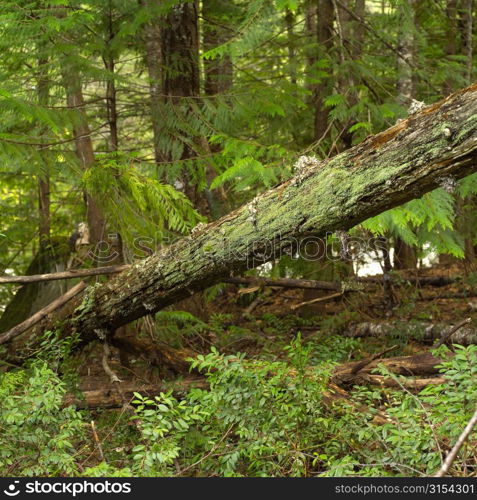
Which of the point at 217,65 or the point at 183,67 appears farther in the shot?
the point at 217,65

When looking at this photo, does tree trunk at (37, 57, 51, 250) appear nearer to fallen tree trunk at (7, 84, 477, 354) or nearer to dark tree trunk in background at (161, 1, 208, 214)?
dark tree trunk in background at (161, 1, 208, 214)

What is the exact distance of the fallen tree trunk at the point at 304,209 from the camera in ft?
13.6

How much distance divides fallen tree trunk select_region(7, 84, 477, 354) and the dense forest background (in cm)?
30

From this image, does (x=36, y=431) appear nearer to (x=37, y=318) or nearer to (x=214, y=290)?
(x=37, y=318)

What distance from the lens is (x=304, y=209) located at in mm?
4809

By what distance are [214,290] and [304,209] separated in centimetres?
312

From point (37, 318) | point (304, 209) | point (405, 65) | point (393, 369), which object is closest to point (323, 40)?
point (405, 65)

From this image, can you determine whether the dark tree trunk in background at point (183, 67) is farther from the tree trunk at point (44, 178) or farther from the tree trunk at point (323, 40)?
the tree trunk at point (323, 40)

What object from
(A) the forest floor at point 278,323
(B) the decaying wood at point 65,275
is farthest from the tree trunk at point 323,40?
(B) the decaying wood at point 65,275

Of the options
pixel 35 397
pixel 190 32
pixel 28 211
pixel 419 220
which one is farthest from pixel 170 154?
pixel 28 211

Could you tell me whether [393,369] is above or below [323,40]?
below

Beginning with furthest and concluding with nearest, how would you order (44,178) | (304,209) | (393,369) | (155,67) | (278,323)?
(278,323) < (155,67) < (44,178) < (393,369) < (304,209)

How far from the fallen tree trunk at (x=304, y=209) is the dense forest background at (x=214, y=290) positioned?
0.30 metres

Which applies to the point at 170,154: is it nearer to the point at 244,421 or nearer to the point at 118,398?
the point at 118,398
